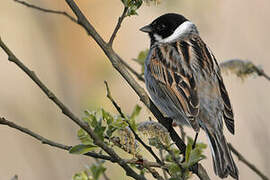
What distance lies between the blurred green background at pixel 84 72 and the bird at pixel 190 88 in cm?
38

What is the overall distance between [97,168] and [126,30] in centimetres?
610

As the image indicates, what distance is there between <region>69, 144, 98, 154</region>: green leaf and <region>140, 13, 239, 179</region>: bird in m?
1.06

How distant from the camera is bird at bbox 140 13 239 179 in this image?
11.1ft

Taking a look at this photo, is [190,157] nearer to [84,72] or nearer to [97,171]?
[97,171]

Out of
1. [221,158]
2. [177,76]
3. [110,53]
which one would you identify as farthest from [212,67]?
[110,53]

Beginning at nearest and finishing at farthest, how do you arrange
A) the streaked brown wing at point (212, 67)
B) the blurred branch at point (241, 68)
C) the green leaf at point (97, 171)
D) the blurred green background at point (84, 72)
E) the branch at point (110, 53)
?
the green leaf at point (97, 171)
the branch at point (110, 53)
the blurred branch at point (241, 68)
the streaked brown wing at point (212, 67)
the blurred green background at point (84, 72)

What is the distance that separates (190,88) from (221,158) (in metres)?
0.67

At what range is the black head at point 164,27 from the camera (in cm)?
442

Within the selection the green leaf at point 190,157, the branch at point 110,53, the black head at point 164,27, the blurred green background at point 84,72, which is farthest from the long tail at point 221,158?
the black head at point 164,27

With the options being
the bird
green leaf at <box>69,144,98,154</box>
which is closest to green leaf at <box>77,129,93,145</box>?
green leaf at <box>69,144,98,154</box>

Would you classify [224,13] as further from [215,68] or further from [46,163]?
[46,163]

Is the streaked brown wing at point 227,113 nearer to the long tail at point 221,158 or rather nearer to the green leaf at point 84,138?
the long tail at point 221,158

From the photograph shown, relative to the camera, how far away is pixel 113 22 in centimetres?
742

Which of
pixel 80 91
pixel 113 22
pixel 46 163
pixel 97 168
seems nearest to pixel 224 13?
pixel 113 22
